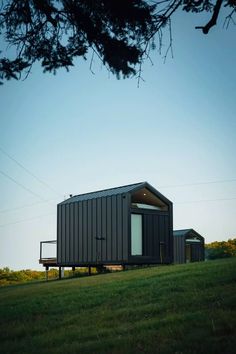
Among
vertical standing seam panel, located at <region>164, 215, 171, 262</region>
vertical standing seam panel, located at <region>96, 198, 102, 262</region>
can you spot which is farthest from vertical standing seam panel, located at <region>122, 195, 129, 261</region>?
vertical standing seam panel, located at <region>164, 215, 171, 262</region>

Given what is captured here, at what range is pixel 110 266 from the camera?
26125 millimetres

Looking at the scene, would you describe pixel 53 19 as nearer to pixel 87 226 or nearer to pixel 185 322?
pixel 185 322

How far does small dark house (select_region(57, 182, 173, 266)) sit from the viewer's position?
81.8 feet

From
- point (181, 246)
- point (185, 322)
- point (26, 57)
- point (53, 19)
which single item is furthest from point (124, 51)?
point (181, 246)

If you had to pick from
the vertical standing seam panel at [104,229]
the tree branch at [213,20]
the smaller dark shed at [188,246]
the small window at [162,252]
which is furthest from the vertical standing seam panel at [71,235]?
the tree branch at [213,20]

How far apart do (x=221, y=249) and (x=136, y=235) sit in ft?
77.6

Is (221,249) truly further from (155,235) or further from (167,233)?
(155,235)

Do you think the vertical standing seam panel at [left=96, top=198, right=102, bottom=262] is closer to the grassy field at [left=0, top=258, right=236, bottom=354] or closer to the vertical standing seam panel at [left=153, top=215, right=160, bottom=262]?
the vertical standing seam panel at [left=153, top=215, right=160, bottom=262]

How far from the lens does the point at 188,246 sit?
4234cm

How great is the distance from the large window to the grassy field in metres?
10.4

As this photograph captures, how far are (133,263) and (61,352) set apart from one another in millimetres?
17748

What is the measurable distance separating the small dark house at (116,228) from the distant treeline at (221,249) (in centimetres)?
1897

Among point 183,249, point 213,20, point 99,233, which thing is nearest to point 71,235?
point 99,233

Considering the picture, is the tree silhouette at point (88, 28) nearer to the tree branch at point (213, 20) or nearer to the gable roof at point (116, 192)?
the tree branch at point (213, 20)
